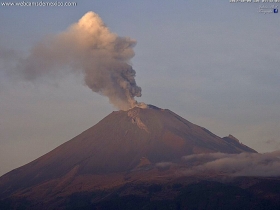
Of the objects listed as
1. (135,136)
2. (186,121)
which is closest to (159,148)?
(135,136)

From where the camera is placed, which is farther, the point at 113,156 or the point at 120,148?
the point at 120,148

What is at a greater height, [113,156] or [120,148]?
[120,148]

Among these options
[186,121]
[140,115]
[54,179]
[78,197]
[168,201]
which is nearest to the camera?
[168,201]

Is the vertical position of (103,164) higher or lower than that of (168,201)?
higher

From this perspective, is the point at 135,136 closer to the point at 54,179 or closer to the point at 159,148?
the point at 159,148

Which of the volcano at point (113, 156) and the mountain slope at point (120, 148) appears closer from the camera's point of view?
the volcano at point (113, 156)

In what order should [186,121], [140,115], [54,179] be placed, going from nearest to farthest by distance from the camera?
[54,179] → [140,115] → [186,121]

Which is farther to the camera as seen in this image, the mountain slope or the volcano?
the mountain slope

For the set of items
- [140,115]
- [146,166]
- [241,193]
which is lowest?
[241,193]
